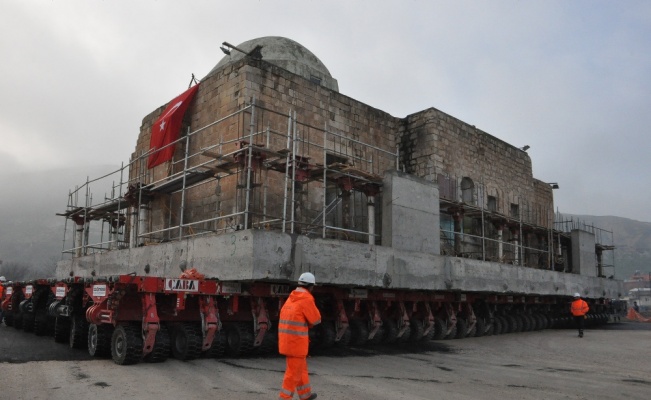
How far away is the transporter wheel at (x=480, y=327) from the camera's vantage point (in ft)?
55.8

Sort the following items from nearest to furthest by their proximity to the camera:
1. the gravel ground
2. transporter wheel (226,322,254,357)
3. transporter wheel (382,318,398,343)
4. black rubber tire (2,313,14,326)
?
the gravel ground < transporter wheel (226,322,254,357) < transporter wheel (382,318,398,343) < black rubber tire (2,313,14,326)

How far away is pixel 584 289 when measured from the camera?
2241 cm

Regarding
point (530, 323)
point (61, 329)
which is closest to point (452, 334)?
point (530, 323)

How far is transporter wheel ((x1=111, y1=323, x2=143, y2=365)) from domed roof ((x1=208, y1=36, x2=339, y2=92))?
12151mm

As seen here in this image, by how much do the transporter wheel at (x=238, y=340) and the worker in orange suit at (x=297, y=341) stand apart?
13.1 feet

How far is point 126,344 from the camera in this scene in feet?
28.9

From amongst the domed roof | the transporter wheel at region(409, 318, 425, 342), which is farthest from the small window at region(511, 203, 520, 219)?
the transporter wheel at region(409, 318, 425, 342)

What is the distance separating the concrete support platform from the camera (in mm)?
10297

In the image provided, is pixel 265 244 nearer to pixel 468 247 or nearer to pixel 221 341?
pixel 221 341

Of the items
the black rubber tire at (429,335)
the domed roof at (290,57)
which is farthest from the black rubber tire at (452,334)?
the domed roof at (290,57)

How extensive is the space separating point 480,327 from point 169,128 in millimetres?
11224

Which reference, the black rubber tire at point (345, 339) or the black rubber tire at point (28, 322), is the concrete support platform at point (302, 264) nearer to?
the black rubber tire at point (345, 339)

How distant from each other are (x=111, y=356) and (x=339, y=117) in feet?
33.5

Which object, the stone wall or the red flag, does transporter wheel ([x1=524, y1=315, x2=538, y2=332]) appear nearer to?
the stone wall
